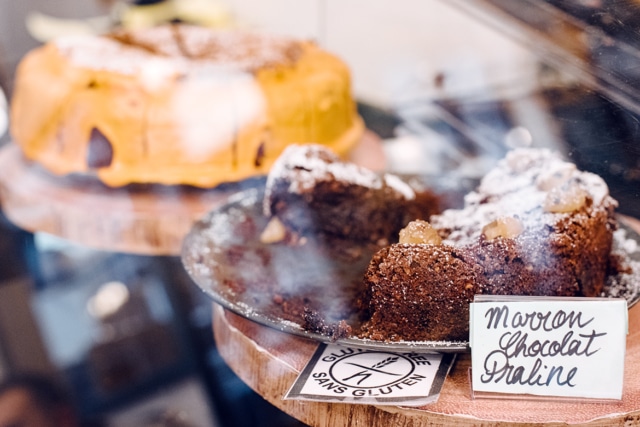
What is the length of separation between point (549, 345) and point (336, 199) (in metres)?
0.77

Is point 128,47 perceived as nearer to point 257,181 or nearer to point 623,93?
point 257,181

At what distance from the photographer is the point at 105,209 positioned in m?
2.38

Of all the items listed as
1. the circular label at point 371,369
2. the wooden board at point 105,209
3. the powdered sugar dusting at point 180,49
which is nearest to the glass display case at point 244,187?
the wooden board at point 105,209

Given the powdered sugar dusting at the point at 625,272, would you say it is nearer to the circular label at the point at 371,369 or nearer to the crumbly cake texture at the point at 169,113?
the circular label at the point at 371,369

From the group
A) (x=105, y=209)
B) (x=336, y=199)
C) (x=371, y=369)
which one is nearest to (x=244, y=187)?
(x=105, y=209)

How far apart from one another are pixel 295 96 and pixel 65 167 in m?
0.93

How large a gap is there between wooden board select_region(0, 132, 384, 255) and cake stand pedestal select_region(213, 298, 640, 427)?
0.88 metres

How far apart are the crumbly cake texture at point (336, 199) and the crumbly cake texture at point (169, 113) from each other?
618 mm

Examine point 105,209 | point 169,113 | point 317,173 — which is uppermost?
point 317,173

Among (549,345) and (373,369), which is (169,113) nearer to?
(373,369)

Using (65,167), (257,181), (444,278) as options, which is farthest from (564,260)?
(65,167)

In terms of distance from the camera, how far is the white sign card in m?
1.19

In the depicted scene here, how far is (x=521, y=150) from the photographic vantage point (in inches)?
70.4

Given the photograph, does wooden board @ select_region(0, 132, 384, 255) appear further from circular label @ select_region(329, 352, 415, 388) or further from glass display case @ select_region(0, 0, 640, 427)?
circular label @ select_region(329, 352, 415, 388)
